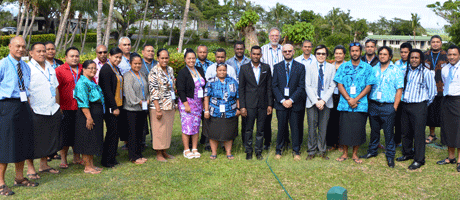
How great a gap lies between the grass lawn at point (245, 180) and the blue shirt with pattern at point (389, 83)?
1060 mm

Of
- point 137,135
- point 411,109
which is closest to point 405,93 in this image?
point 411,109

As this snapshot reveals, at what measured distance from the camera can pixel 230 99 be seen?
19.2 feet

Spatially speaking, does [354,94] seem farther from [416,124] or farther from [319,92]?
[416,124]

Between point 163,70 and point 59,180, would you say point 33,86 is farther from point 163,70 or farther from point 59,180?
point 163,70

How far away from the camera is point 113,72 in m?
5.38

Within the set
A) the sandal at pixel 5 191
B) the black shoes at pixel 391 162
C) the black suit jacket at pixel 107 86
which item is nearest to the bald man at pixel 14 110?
the sandal at pixel 5 191

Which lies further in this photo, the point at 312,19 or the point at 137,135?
the point at 312,19

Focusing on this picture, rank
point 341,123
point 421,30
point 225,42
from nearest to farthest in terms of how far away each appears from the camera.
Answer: point 341,123 → point 225,42 → point 421,30

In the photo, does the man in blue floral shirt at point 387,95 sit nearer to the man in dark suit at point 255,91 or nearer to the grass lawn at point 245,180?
the grass lawn at point 245,180

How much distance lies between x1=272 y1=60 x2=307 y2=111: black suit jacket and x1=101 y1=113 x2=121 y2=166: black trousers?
2.50 metres

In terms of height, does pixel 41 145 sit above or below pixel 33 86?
below

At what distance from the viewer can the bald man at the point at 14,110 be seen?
4281 millimetres

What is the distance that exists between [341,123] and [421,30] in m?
58.5

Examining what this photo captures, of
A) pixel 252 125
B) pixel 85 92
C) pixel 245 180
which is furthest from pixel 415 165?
pixel 85 92
